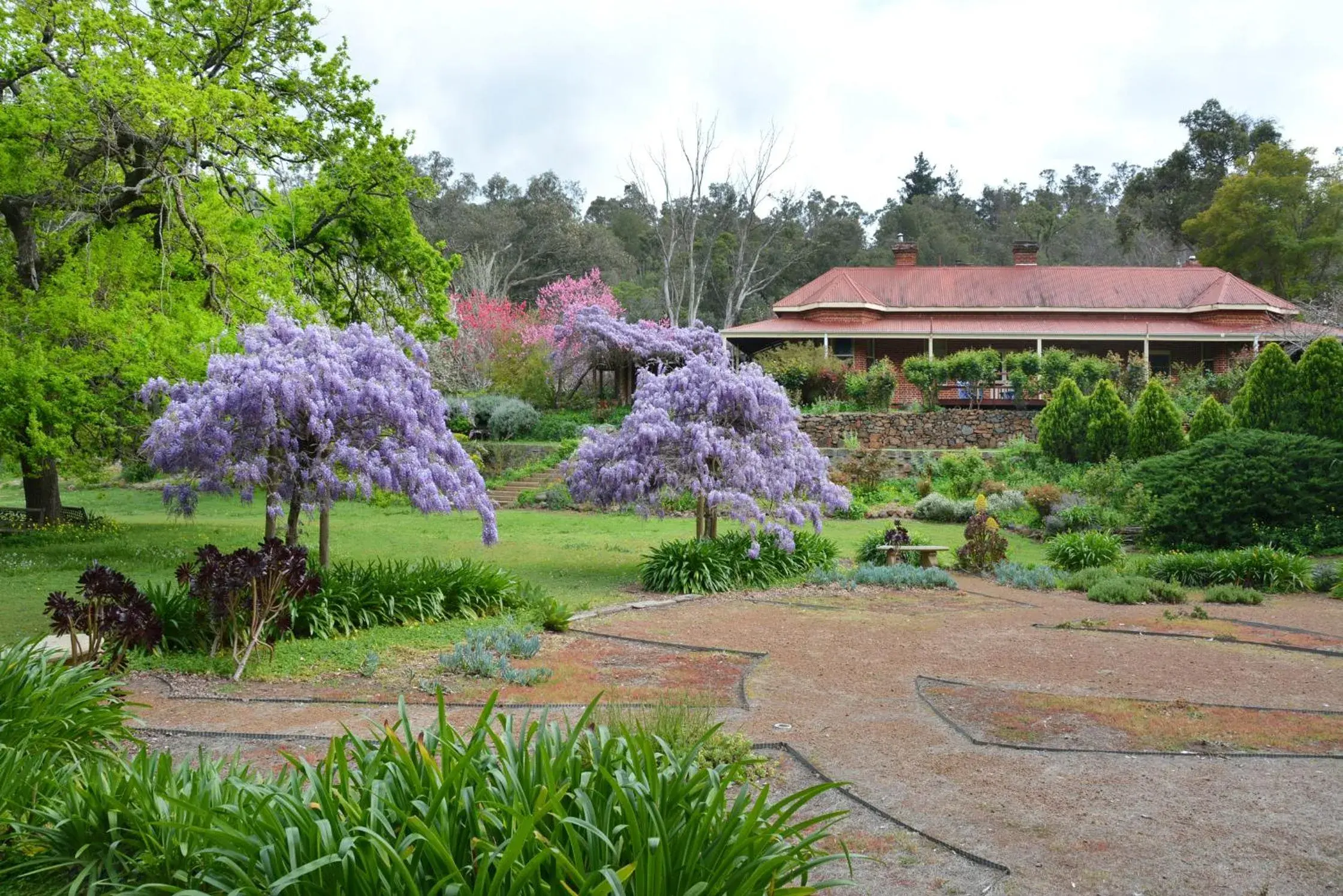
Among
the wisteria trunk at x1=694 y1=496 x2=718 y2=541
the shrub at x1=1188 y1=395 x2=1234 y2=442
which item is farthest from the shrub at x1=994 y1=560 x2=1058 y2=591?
the shrub at x1=1188 y1=395 x2=1234 y2=442

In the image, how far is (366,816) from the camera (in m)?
3.66

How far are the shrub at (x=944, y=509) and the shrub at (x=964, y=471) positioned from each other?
4.64 ft

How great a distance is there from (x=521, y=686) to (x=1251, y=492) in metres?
13.0

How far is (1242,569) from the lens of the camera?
14367 mm

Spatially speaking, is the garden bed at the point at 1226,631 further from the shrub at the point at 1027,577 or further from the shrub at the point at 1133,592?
the shrub at the point at 1027,577

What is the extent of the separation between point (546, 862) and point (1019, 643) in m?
7.91

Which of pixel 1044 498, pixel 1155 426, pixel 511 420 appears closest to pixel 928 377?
pixel 1155 426

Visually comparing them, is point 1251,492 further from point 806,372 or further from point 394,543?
point 806,372

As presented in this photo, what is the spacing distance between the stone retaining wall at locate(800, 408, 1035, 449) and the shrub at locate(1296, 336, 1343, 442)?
9.98 metres

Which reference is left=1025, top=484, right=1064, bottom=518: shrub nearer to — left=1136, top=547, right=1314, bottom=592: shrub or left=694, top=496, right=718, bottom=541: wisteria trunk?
left=1136, top=547, right=1314, bottom=592: shrub

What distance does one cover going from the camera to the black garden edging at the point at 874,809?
473cm

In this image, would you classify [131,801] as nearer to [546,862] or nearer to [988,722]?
[546,862]

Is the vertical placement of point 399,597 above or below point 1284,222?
below

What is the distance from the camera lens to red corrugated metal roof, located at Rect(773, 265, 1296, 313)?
36188mm
